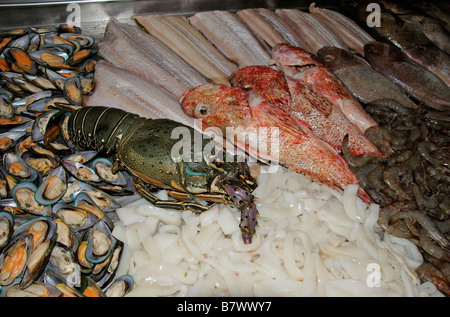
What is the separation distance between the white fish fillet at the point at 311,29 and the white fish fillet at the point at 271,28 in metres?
0.10

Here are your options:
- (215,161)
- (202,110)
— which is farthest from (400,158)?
(202,110)

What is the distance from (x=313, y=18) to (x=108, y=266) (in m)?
4.08

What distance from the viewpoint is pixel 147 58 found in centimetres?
398

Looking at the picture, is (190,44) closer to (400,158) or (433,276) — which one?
(400,158)

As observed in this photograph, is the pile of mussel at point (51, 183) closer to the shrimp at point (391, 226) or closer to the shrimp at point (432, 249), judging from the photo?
the shrimp at point (391, 226)

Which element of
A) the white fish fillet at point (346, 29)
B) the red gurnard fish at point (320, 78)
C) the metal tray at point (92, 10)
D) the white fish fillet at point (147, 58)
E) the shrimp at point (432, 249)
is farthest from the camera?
the white fish fillet at point (346, 29)

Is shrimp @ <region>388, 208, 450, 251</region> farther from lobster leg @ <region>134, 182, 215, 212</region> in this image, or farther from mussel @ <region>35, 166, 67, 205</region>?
mussel @ <region>35, 166, 67, 205</region>

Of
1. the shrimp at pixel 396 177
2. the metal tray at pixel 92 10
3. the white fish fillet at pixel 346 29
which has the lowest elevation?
the shrimp at pixel 396 177

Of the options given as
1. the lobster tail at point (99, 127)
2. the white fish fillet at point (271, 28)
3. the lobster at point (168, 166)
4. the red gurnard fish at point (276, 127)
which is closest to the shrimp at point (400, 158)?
the red gurnard fish at point (276, 127)

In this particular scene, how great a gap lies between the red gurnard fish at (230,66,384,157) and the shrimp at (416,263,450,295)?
1.09 meters

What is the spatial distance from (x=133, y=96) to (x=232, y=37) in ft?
5.06

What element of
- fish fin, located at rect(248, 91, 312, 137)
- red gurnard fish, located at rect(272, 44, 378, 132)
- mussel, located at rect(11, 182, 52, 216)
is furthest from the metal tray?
mussel, located at rect(11, 182, 52, 216)

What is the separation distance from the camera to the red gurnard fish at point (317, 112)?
11.3 feet

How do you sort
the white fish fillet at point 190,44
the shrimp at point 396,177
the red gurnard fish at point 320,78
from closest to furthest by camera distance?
the shrimp at point 396,177
the red gurnard fish at point 320,78
the white fish fillet at point 190,44
